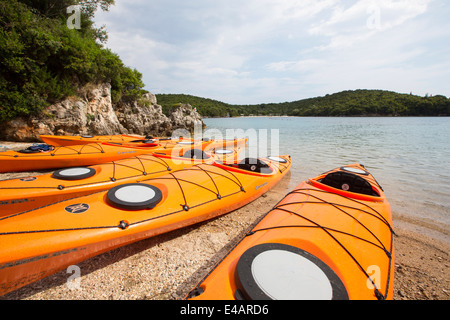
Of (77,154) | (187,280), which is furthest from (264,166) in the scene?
(77,154)

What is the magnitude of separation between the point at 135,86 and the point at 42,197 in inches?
758

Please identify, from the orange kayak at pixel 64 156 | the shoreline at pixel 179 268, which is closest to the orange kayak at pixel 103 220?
the shoreline at pixel 179 268

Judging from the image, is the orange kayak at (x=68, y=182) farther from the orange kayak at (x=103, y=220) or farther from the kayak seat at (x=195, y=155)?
the orange kayak at (x=103, y=220)

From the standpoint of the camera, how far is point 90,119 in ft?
42.1

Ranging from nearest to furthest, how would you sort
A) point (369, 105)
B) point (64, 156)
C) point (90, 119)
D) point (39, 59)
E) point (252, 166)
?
point (252, 166) → point (64, 156) → point (39, 59) → point (90, 119) → point (369, 105)

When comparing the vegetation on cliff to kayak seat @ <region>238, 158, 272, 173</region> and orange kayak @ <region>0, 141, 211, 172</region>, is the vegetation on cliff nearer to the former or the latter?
orange kayak @ <region>0, 141, 211, 172</region>

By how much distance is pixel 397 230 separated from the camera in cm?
371

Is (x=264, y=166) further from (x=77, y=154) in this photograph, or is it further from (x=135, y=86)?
(x=135, y=86)

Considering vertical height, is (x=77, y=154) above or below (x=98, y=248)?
above

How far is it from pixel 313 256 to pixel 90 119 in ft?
51.4

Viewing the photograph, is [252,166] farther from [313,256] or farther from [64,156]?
[64,156]

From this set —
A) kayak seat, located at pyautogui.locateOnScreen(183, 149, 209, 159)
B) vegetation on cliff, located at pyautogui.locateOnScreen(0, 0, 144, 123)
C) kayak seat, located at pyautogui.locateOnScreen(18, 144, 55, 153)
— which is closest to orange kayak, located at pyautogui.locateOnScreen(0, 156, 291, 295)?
kayak seat, located at pyautogui.locateOnScreen(183, 149, 209, 159)

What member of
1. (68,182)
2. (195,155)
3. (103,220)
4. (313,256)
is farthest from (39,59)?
(313,256)

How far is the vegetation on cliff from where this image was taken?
29.4 feet
